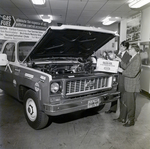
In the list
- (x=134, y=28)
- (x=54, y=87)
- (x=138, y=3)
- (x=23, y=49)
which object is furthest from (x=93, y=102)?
(x=134, y=28)

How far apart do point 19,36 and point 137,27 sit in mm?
4993

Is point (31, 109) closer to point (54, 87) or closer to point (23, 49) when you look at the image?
point (54, 87)

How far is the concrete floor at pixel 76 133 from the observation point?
9.04ft

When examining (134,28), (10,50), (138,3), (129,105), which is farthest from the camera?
(134,28)

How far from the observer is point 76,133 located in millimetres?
3168

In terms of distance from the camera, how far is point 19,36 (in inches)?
207

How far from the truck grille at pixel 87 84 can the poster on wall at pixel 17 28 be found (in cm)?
223

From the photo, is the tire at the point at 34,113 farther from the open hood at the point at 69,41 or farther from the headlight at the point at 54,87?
the open hood at the point at 69,41

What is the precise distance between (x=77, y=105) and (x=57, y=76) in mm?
599

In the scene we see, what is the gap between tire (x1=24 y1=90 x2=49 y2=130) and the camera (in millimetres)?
2979

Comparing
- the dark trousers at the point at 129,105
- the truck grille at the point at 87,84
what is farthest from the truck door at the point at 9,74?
the dark trousers at the point at 129,105

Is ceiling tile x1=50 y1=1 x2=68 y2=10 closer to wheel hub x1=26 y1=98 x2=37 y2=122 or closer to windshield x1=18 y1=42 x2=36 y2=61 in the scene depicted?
windshield x1=18 y1=42 x2=36 y2=61

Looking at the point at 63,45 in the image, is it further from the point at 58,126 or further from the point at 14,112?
the point at 14,112

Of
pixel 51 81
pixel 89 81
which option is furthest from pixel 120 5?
pixel 51 81
